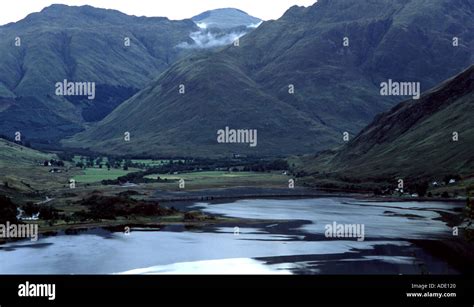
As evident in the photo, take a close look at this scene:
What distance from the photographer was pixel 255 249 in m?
99.2

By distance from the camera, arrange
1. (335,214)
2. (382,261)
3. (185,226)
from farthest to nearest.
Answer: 1. (335,214)
2. (185,226)
3. (382,261)

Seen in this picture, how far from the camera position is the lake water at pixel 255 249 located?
79.1 meters

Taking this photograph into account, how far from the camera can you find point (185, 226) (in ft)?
437

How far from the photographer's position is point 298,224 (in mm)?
135500

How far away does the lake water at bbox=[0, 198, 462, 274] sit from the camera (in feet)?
259

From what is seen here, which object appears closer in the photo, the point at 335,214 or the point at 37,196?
Answer: the point at 335,214
